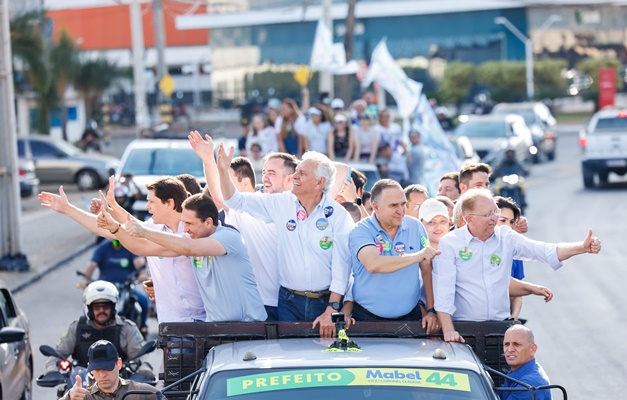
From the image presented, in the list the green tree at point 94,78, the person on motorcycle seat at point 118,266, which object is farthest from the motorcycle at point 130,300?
the green tree at point 94,78

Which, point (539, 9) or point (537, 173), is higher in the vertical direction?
point (539, 9)

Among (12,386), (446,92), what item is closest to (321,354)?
(12,386)

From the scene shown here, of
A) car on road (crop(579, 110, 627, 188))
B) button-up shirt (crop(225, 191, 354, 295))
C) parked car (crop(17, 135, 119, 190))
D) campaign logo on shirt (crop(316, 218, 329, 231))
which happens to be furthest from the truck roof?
parked car (crop(17, 135, 119, 190))

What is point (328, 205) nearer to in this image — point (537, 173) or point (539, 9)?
point (537, 173)

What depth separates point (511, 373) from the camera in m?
7.12

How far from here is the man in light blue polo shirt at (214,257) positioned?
7.13 m

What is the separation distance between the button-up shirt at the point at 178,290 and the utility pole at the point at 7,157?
12.8m

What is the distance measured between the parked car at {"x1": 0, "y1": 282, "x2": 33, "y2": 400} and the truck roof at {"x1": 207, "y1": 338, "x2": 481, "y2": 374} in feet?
9.85

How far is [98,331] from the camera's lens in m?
9.55

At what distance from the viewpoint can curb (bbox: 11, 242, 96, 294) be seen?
19016 mm

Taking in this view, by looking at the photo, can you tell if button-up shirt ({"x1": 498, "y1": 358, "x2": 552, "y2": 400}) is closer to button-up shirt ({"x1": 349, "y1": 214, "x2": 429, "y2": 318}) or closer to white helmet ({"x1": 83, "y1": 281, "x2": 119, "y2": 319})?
button-up shirt ({"x1": 349, "y1": 214, "x2": 429, "y2": 318})

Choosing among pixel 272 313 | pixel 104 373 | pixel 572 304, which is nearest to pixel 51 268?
pixel 572 304

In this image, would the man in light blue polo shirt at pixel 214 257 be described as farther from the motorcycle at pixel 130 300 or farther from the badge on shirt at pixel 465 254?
the motorcycle at pixel 130 300

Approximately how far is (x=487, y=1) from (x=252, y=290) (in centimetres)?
8355
